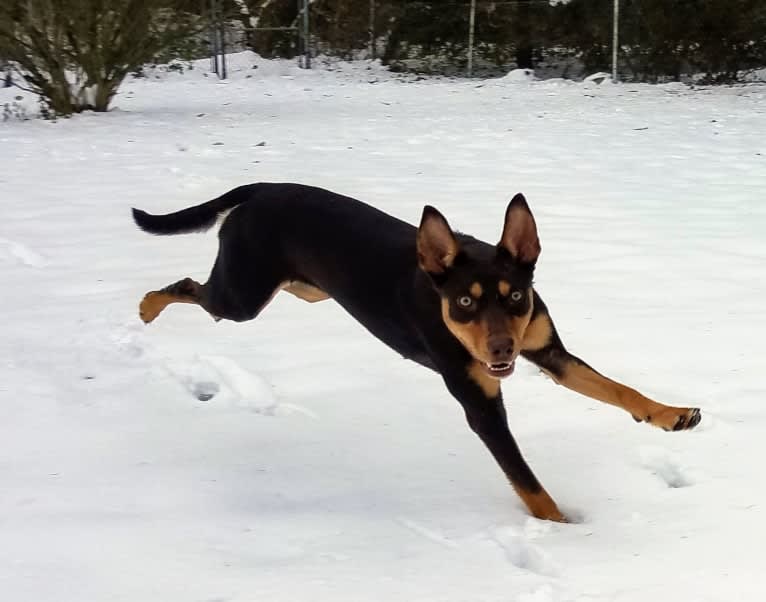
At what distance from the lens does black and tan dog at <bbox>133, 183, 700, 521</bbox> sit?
2689 mm

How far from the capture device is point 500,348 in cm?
254

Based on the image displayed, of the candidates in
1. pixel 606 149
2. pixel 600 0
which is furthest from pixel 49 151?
pixel 600 0

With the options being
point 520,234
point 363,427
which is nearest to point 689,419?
point 520,234

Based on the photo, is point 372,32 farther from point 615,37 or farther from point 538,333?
point 538,333

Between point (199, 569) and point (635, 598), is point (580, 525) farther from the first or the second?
point (199, 569)

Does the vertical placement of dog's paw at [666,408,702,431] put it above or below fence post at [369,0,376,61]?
below

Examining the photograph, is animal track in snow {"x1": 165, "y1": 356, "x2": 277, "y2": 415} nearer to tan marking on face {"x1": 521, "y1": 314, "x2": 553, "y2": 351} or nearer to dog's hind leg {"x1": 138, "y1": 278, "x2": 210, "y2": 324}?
dog's hind leg {"x1": 138, "y1": 278, "x2": 210, "y2": 324}

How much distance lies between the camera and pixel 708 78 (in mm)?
15742

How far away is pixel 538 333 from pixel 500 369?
0.31 metres

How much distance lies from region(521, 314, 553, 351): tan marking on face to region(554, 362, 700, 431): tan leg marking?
0.12 m

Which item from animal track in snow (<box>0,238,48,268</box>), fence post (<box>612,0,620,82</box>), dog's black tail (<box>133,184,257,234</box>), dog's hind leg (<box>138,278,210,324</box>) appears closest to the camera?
dog's black tail (<box>133,184,257,234</box>)

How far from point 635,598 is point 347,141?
760 centimetres

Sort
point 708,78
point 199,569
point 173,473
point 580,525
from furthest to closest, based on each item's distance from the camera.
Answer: point 708,78
point 173,473
point 580,525
point 199,569

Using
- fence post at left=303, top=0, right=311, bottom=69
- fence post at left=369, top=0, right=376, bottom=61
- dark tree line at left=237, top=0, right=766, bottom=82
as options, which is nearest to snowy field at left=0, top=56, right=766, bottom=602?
dark tree line at left=237, top=0, right=766, bottom=82
